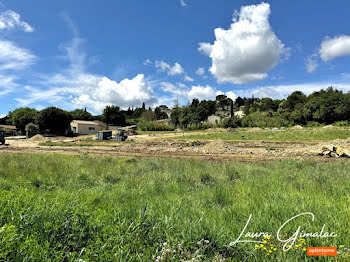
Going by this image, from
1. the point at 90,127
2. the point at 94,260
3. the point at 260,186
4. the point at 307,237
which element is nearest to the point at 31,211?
the point at 94,260

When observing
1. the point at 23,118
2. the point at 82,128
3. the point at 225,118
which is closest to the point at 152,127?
the point at 82,128

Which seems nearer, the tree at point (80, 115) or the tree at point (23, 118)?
the tree at point (23, 118)

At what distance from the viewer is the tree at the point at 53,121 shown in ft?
141

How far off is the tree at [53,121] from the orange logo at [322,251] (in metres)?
51.9

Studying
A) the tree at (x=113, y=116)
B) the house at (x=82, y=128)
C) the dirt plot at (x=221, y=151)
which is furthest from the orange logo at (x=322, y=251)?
the tree at (x=113, y=116)

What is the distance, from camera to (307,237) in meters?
2.46

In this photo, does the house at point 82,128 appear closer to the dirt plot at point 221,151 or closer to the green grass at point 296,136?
the dirt plot at point 221,151

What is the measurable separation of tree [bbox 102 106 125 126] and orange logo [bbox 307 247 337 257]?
240 feet

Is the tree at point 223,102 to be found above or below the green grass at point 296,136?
above

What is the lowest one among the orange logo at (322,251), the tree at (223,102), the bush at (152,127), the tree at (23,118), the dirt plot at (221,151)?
the dirt plot at (221,151)

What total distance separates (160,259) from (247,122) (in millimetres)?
64764

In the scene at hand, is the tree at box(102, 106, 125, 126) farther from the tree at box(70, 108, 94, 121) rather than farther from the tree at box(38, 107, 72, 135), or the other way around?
the tree at box(38, 107, 72, 135)

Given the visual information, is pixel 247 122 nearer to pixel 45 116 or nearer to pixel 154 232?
pixel 45 116

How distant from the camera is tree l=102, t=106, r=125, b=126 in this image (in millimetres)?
70438
